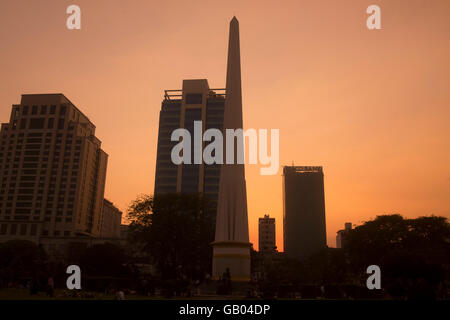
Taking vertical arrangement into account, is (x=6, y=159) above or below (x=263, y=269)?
above

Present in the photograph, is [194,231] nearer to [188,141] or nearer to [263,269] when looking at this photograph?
[188,141]

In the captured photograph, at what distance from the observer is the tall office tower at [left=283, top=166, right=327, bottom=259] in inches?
6993

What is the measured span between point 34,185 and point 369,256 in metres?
106

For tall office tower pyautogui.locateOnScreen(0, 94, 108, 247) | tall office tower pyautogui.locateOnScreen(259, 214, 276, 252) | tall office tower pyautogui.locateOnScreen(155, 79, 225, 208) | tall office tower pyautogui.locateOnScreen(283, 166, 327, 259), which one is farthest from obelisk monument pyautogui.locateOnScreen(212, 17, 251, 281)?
tall office tower pyautogui.locateOnScreen(259, 214, 276, 252)

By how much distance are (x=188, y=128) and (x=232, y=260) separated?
3739 inches

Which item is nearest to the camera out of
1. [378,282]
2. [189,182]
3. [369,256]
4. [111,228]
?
[378,282]

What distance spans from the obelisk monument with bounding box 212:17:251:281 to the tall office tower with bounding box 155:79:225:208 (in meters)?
80.6

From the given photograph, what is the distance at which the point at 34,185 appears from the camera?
123 m

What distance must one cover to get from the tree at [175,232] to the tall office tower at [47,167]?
258 feet

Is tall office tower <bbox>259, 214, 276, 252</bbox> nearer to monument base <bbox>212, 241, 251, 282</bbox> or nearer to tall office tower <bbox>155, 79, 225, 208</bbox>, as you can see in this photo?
tall office tower <bbox>155, 79, 225, 208</bbox>

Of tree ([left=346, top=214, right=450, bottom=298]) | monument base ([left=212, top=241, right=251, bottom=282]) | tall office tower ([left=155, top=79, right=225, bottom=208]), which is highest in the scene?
tall office tower ([left=155, top=79, right=225, bottom=208])

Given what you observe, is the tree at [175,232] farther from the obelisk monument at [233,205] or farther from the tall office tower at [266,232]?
the tall office tower at [266,232]

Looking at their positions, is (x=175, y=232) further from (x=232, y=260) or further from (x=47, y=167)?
(x=47, y=167)
